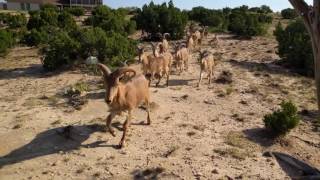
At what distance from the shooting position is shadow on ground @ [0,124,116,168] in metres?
10.2

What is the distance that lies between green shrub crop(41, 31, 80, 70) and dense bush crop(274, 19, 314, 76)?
28.8 ft

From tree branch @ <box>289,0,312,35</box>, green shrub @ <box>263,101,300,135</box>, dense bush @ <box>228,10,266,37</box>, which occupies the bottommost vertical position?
green shrub @ <box>263,101,300,135</box>

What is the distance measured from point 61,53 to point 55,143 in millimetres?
8587

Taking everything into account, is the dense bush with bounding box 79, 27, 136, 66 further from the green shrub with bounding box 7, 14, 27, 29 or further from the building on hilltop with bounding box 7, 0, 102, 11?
the building on hilltop with bounding box 7, 0, 102, 11

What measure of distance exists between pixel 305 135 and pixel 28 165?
21.4 ft

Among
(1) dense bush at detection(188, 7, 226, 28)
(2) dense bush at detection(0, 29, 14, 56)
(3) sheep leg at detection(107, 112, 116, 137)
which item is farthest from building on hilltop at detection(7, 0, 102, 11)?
(3) sheep leg at detection(107, 112, 116, 137)

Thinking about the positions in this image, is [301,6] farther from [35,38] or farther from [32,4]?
[32,4]

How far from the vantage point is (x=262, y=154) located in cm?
1046

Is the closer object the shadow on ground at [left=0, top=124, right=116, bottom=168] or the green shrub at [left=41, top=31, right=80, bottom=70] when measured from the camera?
the shadow on ground at [left=0, top=124, right=116, bottom=168]

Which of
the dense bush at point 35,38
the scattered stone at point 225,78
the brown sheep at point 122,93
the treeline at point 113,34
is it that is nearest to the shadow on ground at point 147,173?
the brown sheep at point 122,93

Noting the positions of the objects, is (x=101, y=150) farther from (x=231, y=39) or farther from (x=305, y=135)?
(x=231, y=39)

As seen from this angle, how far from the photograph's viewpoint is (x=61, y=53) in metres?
18.9

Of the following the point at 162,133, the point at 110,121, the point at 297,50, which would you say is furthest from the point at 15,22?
the point at 110,121

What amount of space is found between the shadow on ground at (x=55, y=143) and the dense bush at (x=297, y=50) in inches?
420
